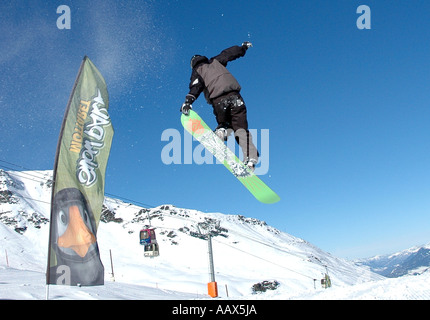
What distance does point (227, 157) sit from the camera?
22.1 feet

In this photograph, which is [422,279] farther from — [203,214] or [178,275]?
[203,214]

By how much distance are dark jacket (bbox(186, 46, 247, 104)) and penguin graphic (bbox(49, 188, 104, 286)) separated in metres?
3.84

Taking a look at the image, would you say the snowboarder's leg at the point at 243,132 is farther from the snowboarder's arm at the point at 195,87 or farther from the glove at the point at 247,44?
the glove at the point at 247,44

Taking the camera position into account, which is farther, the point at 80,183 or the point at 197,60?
the point at 80,183

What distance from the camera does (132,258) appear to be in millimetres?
96375

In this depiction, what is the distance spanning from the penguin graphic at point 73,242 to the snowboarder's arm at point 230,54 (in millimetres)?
4682

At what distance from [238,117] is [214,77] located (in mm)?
911

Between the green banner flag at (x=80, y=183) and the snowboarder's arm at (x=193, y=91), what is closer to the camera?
the snowboarder's arm at (x=193, y=91)

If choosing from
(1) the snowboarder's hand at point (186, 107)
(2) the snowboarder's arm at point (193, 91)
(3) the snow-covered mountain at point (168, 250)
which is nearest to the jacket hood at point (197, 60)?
(2) the snowboarder's arm at point (193, 91)

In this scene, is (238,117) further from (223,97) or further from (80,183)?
(80,183)

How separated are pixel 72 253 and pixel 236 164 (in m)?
4.25

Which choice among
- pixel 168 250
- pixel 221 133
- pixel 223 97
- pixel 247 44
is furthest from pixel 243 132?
pixel 168 250

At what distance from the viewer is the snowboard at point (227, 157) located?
6359 millimetres
